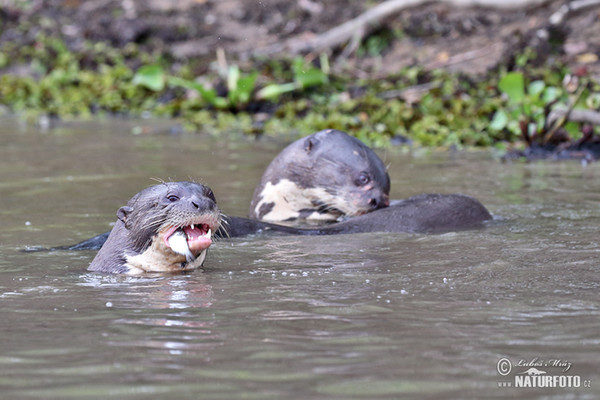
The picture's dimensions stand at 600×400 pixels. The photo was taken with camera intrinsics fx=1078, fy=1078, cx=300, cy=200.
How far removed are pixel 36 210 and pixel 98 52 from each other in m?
9.76

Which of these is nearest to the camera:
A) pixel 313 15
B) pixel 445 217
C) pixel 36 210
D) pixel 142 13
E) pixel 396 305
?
pixel 396 305

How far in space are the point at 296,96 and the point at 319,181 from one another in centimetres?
626

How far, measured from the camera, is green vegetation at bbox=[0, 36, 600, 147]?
983 centimetres

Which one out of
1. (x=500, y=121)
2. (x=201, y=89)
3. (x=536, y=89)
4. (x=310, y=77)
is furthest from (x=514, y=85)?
(x=201, y=89)

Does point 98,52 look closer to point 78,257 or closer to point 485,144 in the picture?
point 485,144

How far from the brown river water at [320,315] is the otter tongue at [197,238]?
12 centimetres

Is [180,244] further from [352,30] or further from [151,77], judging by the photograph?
[352,30]

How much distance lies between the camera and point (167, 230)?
4.73m

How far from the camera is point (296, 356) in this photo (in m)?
3.12

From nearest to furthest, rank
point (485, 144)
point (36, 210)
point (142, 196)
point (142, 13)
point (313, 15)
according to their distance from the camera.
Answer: point (142, 196)
point (36, 210)
point (485, 144)
point (313, 15)
point (142, 13)

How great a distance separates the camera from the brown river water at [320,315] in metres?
2.89

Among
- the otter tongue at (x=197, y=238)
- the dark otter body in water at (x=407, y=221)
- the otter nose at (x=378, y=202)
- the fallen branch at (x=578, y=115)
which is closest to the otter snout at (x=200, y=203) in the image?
the otter tongue at (x=197, y=238)

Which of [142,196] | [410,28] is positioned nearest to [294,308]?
[142,196]

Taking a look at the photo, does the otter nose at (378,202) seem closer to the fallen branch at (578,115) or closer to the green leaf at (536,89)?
the fallen branch at (578,115)
